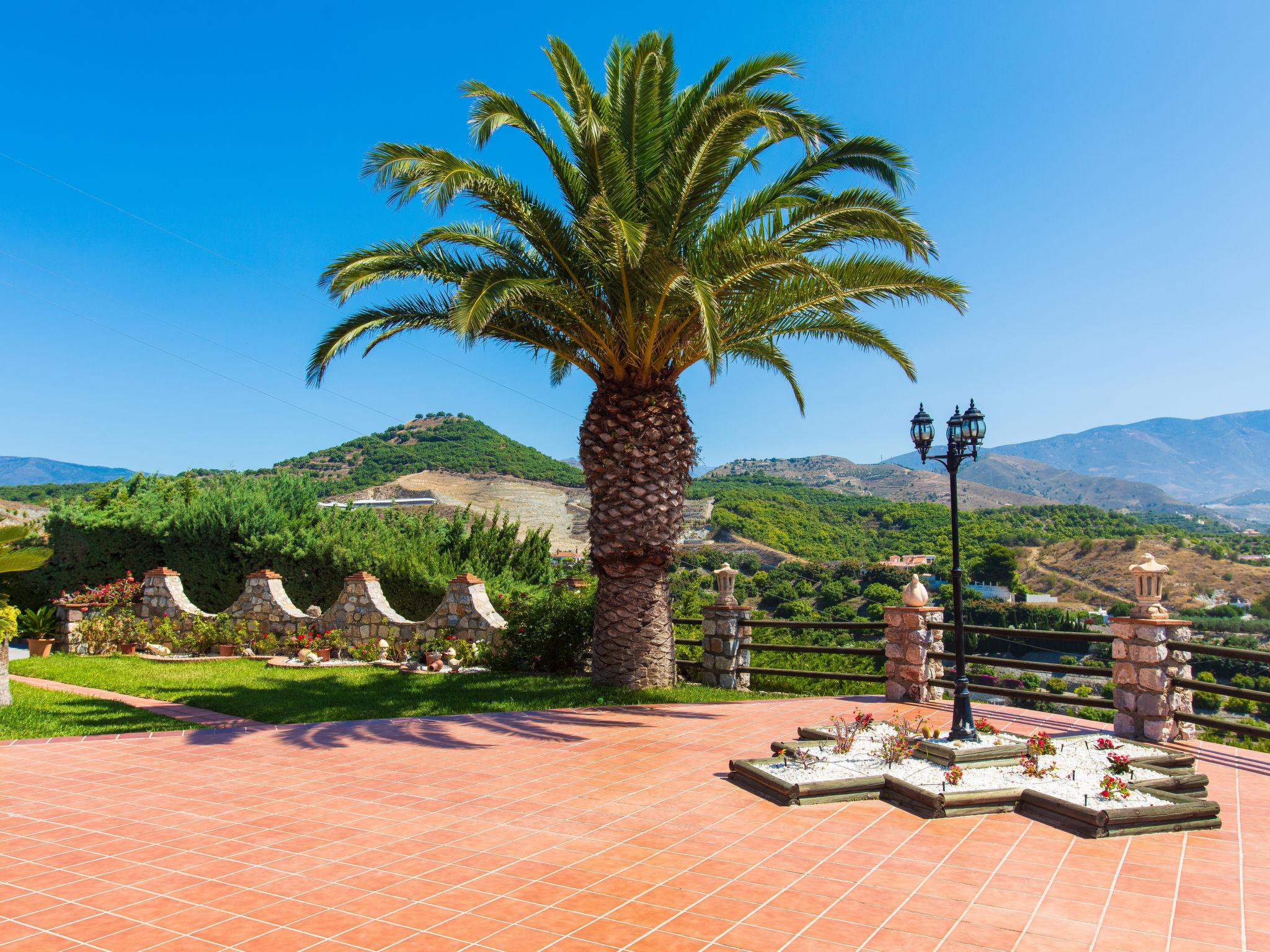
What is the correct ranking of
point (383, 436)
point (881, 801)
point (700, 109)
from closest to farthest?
1. point (881, 801)
2. point (700, 109)
3. point (383, 436)

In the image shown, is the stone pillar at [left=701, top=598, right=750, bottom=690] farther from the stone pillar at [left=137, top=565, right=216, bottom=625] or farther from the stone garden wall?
the stone pillar at [left=137, top=565, right=216, bottom=625]

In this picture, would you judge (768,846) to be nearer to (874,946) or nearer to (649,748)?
(874,946)

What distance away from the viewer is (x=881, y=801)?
20.4ft

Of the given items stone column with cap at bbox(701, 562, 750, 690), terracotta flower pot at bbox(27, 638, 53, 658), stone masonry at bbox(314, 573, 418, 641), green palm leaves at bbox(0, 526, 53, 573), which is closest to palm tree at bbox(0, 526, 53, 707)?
green palm leaves at bbox(0, 526, 53, 573)

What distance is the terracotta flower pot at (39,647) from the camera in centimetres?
1630

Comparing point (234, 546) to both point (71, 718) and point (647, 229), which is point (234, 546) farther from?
point (647, 229)

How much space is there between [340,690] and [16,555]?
4264mm

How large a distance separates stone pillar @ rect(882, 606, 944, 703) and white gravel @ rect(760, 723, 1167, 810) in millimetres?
3173

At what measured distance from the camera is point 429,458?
2060 inches

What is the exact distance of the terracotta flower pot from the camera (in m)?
16.3

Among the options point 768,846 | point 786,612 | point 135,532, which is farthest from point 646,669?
point 786,612

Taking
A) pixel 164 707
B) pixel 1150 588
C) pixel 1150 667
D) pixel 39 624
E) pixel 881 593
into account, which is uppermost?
pixel 1150 588

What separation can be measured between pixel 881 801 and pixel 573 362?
7169 millimetres

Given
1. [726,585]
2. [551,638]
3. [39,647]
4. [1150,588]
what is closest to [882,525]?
[726,585]
